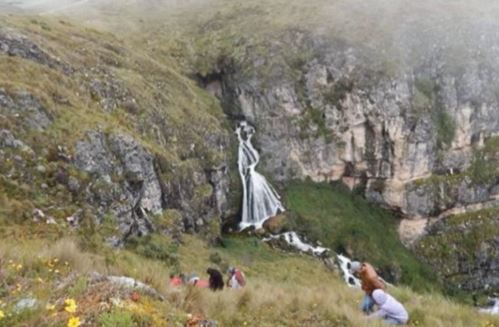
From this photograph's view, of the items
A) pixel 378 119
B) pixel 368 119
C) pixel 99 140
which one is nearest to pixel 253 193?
pixel 368 119

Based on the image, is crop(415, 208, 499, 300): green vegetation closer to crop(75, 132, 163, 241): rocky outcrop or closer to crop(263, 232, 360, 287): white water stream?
crop(263, 232, 360, 287): white water stream

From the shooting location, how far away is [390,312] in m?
10.9

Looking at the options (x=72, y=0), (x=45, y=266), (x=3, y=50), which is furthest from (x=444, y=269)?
(x=72, y=0)

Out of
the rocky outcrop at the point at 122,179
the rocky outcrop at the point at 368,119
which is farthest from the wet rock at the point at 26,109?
the rocky outcrop at the point at 368,119

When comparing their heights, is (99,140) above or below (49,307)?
below

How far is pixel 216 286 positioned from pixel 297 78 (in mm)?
51872

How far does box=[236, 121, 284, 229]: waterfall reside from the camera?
182 feet

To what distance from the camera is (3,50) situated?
32812 mm

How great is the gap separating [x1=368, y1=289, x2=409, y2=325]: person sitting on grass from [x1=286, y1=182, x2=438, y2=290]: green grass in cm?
4497

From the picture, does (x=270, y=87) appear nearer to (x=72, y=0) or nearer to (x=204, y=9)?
(x=204, y=9)

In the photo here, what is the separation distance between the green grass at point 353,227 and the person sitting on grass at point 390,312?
45.0 metres

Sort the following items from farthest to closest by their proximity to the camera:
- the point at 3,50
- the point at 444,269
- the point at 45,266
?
1. the point at 444,269
2. the point at 3,50
3. the point at 45,266

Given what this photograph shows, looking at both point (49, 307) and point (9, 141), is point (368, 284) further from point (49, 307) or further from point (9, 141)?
point (9, 141)

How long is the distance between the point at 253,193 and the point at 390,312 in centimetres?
4556
